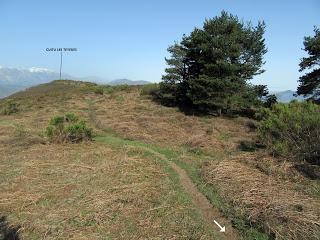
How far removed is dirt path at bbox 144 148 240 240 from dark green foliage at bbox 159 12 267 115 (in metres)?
14.5

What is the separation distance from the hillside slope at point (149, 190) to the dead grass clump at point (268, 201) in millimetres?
20

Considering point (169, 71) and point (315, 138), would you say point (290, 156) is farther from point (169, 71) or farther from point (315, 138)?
Result: point (169, 71)

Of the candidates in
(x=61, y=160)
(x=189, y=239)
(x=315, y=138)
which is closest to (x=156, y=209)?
(x=189, y=239)

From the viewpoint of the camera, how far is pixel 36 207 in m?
7.99

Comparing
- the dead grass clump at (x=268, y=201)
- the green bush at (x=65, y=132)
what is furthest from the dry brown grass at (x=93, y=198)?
the green bush at (x=65, y=132)

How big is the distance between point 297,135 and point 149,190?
5967 millimetres

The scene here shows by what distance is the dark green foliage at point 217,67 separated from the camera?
79.9ft

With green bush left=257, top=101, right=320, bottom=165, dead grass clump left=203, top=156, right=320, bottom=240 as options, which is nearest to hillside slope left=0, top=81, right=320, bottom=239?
dead grass clump left=203, top=156, right=320, bottom=240

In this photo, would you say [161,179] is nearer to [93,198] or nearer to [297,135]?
[93,198]

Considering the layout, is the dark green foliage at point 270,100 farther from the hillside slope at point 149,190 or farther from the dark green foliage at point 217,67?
the hillside slope at point 149,190

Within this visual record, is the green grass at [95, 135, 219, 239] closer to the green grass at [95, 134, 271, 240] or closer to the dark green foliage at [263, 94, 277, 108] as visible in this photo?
the green grass at [95, 134, 271, 240]

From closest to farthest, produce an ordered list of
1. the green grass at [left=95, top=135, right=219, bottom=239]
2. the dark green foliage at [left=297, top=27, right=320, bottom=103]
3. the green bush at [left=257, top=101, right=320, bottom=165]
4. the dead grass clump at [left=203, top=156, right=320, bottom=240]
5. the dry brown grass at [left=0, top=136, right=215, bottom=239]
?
1. the dead grass clump at [left=203, top=156, right=320, bottom=240]
2. the dry brown grass at [left=0, top=136, right=215, bottom=239]
3. the green grass at [left=95, top=135, right=219, bottom=239]
4. the green bush at [left=257, top=101, right=320, bottom=165]
5. the dark green foliage at [left=297, top=27, right=320, bottom=103]

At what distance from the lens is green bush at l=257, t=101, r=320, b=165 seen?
11.6m

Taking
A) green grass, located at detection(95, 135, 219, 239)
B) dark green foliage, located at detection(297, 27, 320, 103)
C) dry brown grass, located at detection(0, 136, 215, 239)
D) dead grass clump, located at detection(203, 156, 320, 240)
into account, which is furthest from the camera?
dark green foliage, located at detection(297, 27, 320, 103)
